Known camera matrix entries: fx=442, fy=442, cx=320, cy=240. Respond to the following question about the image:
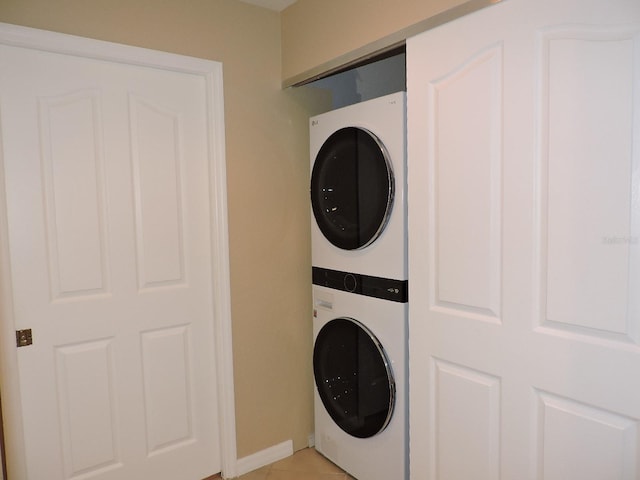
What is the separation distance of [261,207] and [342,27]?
0.91 m

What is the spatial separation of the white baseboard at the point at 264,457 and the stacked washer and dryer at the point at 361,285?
234mm

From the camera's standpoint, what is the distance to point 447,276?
5.12ft

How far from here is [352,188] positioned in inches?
Answer: 77.0

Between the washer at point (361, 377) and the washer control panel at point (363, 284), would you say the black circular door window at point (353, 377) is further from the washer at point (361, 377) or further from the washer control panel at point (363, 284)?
the washer control panel at point (363, 284)

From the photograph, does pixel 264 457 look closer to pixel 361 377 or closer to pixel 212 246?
pixel 361 377

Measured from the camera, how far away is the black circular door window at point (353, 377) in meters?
1.89

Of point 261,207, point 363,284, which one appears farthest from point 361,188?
point 261,207

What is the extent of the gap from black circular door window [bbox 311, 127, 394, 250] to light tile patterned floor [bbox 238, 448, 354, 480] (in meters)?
1.16

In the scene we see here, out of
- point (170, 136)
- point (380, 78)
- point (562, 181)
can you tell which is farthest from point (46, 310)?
point (380, 78)

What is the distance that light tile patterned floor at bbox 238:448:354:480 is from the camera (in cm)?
221

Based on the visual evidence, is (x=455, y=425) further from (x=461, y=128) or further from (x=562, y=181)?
(x=461, y=128)

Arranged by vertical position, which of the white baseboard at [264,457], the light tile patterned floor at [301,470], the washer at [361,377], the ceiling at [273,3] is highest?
the ceiling at [273,3]

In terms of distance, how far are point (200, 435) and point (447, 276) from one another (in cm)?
147

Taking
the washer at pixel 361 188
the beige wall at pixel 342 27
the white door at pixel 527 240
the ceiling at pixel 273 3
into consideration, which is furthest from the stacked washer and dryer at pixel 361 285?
the ceiling at pixel 273 3
